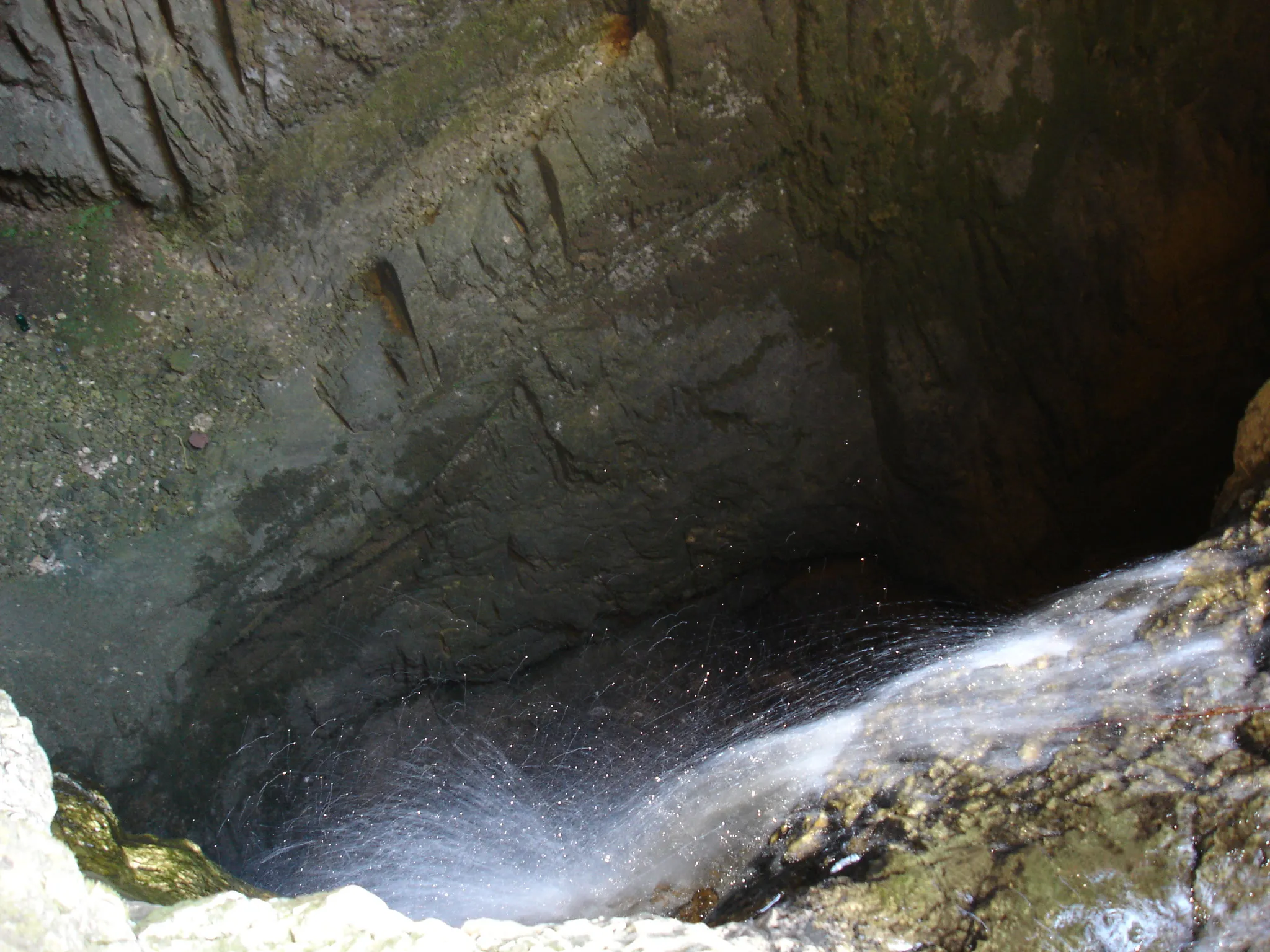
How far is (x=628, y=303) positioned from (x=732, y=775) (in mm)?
1642

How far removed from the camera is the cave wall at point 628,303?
273cm

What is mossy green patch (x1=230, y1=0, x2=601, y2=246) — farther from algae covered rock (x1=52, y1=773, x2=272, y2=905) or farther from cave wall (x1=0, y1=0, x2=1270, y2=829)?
algae covered rock (x1=52, y1=773, x2=272, y2=905)

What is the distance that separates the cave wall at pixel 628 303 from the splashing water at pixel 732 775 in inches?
16.4

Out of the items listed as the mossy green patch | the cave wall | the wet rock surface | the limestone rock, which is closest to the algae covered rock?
the cave wall

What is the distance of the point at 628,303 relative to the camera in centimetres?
321

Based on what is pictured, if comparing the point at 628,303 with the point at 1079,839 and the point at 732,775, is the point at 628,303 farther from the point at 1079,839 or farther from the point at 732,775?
the point at 1079,839

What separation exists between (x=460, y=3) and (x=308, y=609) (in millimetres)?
2094

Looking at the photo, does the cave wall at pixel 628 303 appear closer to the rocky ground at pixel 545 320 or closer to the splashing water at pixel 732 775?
the rocky ground at pixel 545 320

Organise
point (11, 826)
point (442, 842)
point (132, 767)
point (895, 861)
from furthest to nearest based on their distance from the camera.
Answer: point (442, 842), point (132, 767), point (895, 861), point (11, 826)

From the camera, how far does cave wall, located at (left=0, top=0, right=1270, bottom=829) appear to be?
8.95ft

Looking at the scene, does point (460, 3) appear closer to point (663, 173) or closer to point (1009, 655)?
point (663, 173)

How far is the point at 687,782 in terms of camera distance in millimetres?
2922

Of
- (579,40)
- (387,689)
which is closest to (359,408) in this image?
(387,689)

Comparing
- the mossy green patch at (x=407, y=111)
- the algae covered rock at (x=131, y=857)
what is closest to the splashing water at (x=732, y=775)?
the algae covered rock at (x=131, y=857)
